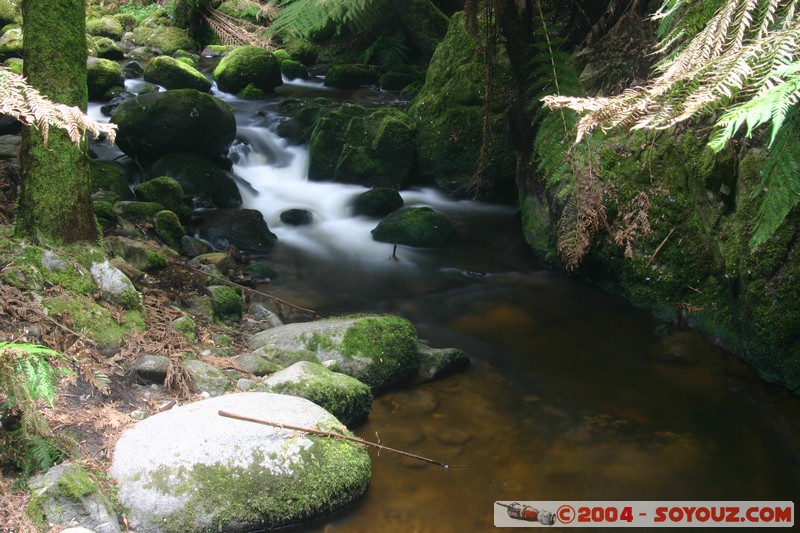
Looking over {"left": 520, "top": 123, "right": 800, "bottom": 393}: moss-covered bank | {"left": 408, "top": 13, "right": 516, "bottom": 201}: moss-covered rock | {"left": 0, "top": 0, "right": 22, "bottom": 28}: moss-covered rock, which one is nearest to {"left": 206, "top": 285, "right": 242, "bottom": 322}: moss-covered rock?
{"left": 520, "top": 123, "right": 800, "bottom": 393}: moss-covered bank

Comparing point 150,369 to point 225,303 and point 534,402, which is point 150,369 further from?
point 534,402

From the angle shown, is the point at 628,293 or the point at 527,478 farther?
the point at 628,293

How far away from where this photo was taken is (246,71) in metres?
A: 13.6

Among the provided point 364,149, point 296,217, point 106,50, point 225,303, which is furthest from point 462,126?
point 106,50

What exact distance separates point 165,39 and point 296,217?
1080 centimetres

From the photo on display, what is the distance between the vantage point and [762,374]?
5121 mm

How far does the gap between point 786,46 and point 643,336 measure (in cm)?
399

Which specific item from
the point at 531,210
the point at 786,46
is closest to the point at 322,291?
the point at 531,210

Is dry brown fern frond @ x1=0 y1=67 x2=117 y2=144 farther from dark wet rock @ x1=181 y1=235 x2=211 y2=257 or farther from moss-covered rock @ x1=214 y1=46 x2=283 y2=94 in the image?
moss-covered rock @ x1=214 y1=46 x2=283 y2=94

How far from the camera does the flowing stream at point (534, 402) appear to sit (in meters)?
3.92

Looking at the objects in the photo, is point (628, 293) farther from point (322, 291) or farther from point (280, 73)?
point (280, 73)

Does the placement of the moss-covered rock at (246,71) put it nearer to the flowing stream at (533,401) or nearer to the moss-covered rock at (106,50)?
the moss-covered rock at (106,50)

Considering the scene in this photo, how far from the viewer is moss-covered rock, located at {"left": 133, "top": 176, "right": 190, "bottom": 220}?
8039 millimetres

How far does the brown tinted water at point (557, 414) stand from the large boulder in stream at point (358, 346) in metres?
0.20
